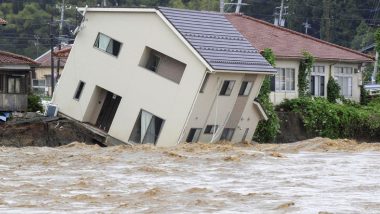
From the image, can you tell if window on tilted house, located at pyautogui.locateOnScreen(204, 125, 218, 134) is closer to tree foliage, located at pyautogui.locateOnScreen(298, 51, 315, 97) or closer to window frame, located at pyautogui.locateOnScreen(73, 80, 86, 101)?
window frame, located at pyautogui.locateOnScreen(73, 80, 86, 101)

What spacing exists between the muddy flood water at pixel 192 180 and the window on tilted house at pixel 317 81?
1936cm

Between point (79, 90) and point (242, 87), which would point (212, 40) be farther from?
point (79, 90)

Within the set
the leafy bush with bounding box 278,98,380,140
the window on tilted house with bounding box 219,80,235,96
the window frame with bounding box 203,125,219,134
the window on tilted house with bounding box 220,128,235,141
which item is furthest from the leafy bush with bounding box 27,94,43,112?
the leafy bush with bounding box 278,98,380,140

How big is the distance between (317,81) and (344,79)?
9.46 feet

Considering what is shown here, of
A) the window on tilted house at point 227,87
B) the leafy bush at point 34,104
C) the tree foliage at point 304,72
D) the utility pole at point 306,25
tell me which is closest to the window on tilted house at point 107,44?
the window on tilted house at point 227,87

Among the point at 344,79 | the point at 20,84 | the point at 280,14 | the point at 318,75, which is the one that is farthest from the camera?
the point at 280,14

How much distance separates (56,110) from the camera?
4884 cm

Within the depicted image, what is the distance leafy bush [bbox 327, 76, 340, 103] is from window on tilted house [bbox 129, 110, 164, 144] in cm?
1720

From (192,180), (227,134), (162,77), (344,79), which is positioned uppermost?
(344,79)

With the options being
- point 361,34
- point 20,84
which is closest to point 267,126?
point 20,84

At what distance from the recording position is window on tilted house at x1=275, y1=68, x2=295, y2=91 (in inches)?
2243

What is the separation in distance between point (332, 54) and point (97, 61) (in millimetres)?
17304

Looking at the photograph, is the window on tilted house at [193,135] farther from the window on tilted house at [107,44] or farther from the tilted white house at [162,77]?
the window on tilted house at [107,44]

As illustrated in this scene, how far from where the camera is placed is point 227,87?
155ft
